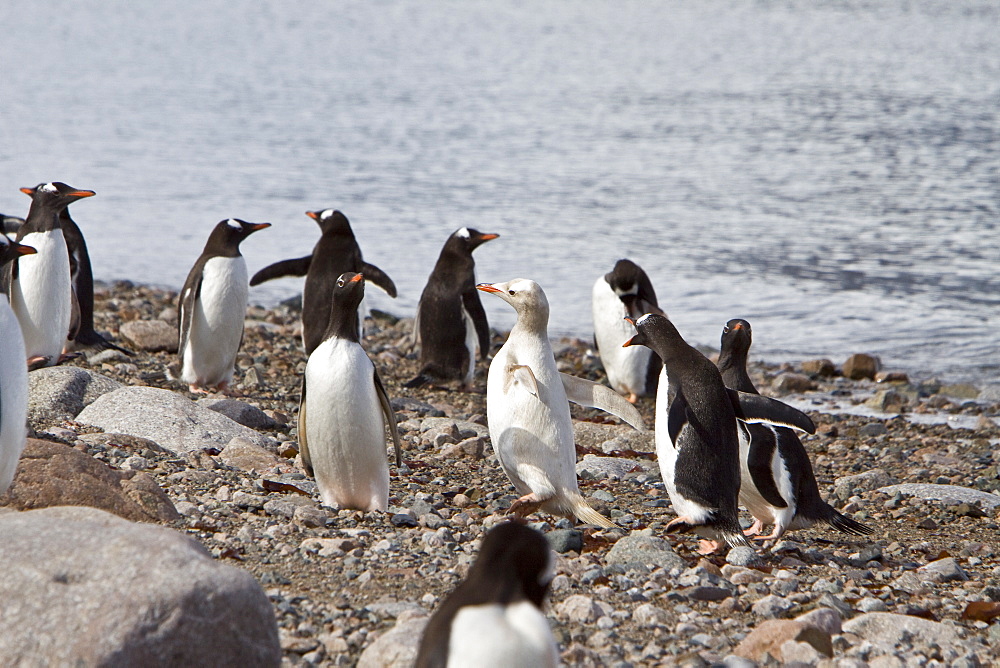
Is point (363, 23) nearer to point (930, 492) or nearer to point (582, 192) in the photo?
point (582, 192)

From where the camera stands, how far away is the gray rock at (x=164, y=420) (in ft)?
18.3

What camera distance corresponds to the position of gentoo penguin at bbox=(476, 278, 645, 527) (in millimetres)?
4996

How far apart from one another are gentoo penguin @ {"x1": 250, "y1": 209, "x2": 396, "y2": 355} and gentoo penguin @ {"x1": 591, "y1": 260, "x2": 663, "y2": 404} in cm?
165

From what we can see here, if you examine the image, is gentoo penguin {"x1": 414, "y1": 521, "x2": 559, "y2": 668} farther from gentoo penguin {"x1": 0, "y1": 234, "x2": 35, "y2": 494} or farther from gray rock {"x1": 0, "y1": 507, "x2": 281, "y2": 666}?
gentoo penguin {"x1": 0, "y1": 234, "x2": 35, "y2": 494}

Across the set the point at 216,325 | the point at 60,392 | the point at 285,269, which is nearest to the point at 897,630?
the point at 60,392

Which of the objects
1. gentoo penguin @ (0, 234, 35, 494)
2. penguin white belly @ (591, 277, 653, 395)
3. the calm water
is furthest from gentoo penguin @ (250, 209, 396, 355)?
gentoo penguin @ (0, 234, 35, 494)

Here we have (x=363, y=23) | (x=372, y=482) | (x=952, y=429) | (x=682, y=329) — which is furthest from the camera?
(x=363, y=23)

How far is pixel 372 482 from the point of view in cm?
491

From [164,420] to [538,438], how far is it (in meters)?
1.91

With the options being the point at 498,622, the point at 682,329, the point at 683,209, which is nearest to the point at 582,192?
the point at 683,209

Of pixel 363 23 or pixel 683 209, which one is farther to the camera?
pixel 363 23

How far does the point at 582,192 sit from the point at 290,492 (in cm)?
1507

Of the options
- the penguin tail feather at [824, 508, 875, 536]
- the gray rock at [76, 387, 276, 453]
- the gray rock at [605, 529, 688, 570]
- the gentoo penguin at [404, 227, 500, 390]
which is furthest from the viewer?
the gentoo penguin at [404, 227, 500, 390]

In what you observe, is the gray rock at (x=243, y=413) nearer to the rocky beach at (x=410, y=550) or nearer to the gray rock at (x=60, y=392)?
the rocky beach at (x=410, y=550)
